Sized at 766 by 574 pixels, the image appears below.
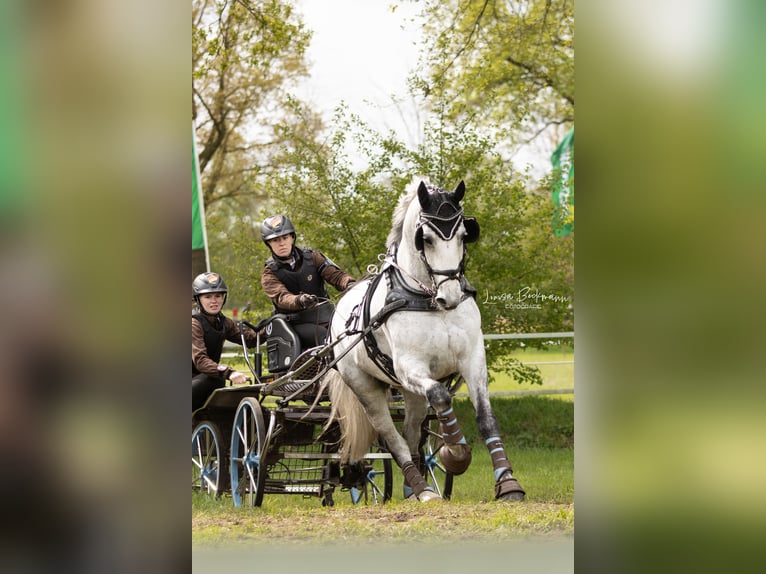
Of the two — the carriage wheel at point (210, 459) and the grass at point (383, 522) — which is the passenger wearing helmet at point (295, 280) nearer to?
the carriage wheel at point (210, 459)

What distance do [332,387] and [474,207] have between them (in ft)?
12.2

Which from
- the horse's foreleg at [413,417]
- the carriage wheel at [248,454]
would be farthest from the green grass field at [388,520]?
the horse's foreleg at [413,417]

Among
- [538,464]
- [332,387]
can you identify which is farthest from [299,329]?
[538,464]

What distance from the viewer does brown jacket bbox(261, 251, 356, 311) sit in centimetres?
670

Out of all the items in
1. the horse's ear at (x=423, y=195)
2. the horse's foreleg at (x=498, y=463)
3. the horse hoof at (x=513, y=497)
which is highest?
the horse's ear at (x=423, y=195)

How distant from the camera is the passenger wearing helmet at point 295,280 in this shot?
22.3 ft

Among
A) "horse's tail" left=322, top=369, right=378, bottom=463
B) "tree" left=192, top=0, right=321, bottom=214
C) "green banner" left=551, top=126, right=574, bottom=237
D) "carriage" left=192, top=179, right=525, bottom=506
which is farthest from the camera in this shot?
"green banner" left=551, top=126, right=574, bottom=237

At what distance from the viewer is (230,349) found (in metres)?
10.6

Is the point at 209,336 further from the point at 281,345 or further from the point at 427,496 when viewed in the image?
the point at 427,496

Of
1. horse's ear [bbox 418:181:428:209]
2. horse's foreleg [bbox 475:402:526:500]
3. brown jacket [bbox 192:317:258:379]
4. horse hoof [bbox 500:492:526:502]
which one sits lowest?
horse hoof [bbox 500:492:526:502]

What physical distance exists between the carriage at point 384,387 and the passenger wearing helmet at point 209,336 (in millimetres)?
125

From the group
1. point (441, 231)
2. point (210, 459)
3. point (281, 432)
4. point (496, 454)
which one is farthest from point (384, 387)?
point (210, 459)
